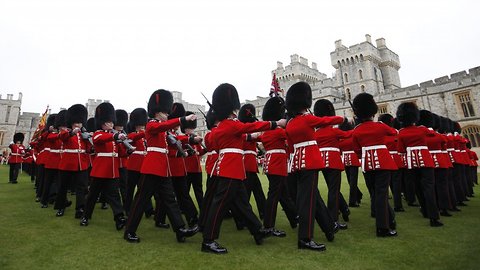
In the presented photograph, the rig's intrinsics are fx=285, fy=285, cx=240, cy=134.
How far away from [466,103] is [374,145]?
2781cm

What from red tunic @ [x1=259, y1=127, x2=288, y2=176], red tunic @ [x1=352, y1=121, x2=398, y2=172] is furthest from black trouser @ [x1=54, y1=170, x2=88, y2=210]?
red tunic @ [x1=352, y1=121, x2=398, y2=172]

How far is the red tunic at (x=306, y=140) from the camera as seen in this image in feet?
13.2

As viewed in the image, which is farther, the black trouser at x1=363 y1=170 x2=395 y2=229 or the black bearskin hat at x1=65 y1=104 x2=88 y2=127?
the black bearskin hat at x1=65 y1=104 x2=88 y2=127

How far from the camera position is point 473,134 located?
25.4 meters

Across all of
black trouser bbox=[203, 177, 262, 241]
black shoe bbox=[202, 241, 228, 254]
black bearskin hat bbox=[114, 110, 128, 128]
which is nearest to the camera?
black shoe bbox=[202, 241, 228, 254]

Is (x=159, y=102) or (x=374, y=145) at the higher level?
(x=159, y=102)

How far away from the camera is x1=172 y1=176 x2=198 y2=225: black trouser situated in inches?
203

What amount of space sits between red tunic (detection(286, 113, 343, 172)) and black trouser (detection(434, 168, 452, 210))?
3.64 meters

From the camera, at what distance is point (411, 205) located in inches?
283

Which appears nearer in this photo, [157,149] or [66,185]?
[157,149]

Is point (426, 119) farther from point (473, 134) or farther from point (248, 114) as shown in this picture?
point (473, 134)

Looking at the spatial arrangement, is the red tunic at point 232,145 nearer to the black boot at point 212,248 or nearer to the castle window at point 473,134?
the black boot at point 212,248

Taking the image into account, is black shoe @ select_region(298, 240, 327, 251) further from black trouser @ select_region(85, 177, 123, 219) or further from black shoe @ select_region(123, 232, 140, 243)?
black trouser @ select_region(85, 177, 123, 219)

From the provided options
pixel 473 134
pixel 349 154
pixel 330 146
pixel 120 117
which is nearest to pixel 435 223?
pixel 330 146
